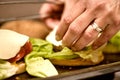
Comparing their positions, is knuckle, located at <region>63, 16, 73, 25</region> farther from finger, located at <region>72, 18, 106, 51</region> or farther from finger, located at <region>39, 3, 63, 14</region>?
finger, located at <region>39, 3, 63, 14</region>

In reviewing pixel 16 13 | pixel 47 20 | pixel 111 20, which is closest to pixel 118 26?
pixel 111 20

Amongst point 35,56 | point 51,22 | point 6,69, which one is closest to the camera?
point 6,69

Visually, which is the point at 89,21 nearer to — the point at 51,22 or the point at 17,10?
the point at 51,22

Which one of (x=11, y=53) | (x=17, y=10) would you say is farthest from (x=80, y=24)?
(x=17, y=10)

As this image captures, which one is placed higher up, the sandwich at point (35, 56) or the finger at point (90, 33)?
the finger at point (90, 33)

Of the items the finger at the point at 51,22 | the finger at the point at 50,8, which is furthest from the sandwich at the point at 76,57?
the finger at the point at 50,8

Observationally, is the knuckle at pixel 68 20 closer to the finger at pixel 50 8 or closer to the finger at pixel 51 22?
the finger at pixel 51 22

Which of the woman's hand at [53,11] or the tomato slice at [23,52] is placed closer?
the tomato slice at [23,52]
